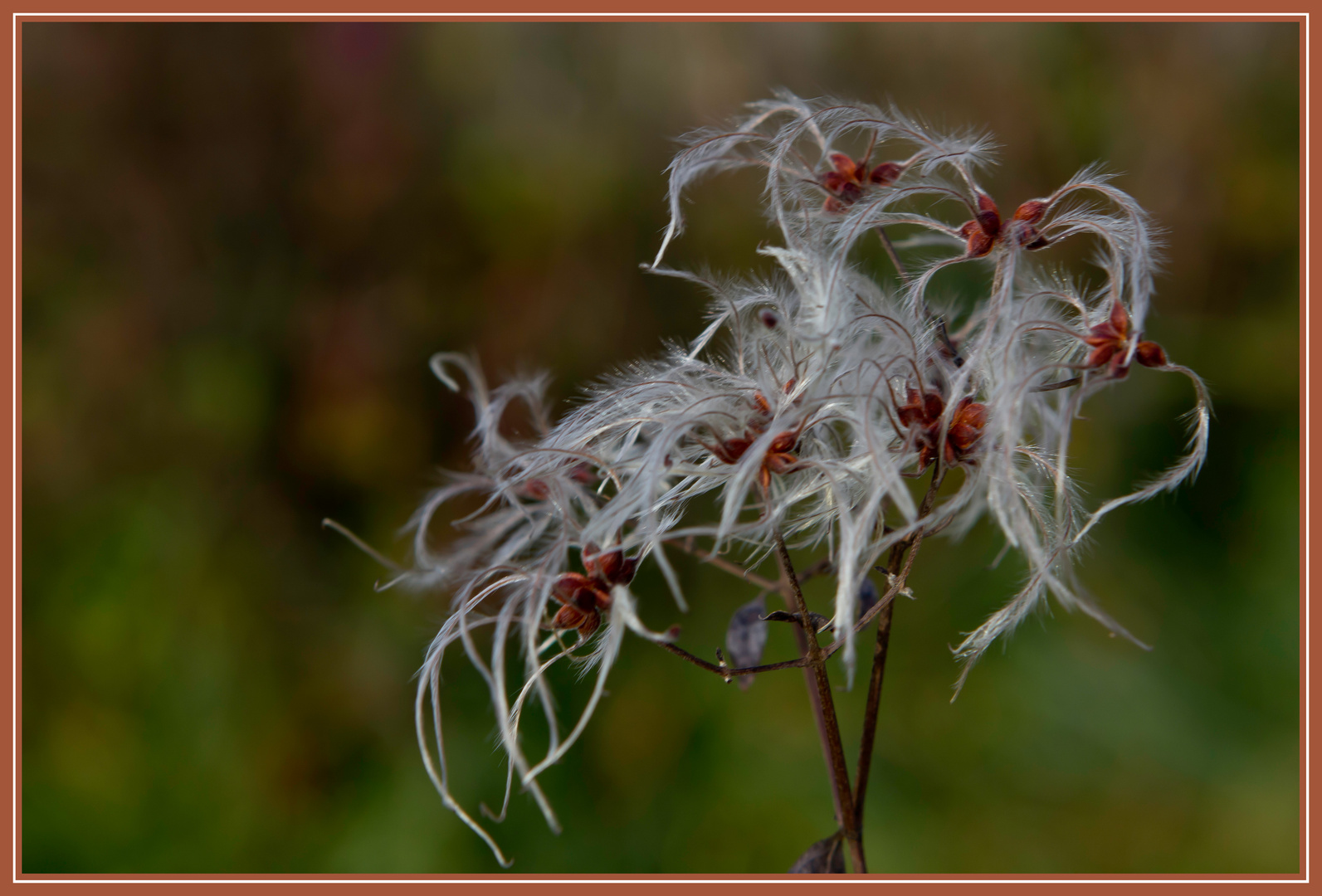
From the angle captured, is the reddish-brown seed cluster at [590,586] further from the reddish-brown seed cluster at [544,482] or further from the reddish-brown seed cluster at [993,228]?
the reddish-brown seed cluster at [993,228]

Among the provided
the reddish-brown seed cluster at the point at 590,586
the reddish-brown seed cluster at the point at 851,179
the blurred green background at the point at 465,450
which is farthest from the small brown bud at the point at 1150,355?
the blurred green background at the point at 465,450

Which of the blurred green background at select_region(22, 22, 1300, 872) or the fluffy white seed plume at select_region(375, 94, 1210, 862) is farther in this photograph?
the blurred green background at select_region(22, 22, 1300, 872)

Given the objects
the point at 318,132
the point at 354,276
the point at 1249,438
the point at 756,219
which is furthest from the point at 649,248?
the point at 1249,438

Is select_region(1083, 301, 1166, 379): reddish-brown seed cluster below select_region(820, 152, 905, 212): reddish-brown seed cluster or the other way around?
below

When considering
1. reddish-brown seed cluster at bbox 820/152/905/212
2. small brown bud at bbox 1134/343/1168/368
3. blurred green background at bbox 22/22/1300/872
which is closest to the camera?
small brown bud at bbox 1134/343/1168/368

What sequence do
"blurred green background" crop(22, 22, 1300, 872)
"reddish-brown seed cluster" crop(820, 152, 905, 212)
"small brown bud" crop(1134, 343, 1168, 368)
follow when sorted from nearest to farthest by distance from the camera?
"small brown bud" crop(1134, 343, 1168, 368) → "reddish-brown seed cluster" crop(820, 152, 905, 212) → "blurred green background" crop(22, 22, 1300, 872)

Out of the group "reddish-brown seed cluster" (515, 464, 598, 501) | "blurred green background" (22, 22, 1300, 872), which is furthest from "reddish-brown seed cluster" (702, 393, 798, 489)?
"blurred green background" (22, 22, 1300, 872)

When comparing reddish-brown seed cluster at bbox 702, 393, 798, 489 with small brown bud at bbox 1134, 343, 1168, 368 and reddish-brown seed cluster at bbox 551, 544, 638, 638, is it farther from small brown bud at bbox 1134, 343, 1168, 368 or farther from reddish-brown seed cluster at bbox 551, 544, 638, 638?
small brown bud at bbox 1134, 343, 1168, 368
